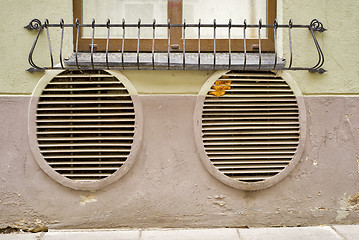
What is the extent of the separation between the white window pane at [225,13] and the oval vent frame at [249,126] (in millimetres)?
477

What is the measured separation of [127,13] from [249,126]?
66.0 inches

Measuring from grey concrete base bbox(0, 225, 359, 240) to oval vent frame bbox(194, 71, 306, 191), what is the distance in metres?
0.43

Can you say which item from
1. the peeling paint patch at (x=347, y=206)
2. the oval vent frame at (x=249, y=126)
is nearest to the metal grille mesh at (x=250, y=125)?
the oval vent frame at (x=249, y=126)

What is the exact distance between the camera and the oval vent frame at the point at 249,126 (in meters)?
2.98

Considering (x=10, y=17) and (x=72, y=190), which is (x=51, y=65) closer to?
(x=10, y=17)

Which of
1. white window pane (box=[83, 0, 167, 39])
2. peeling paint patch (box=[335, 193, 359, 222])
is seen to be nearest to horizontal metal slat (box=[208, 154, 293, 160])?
peeling paint patch (box=[335, 193, 359, 222])

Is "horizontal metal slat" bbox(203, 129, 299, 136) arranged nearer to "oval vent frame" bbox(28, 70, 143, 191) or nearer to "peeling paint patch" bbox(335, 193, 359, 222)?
"oval vent frame" bbox(28, 70, 143, 191)

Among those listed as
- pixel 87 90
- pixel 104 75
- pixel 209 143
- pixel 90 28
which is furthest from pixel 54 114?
pixel 209 143

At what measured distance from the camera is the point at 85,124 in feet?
9.83

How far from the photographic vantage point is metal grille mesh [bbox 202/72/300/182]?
118 inches

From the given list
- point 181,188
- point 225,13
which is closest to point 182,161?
point 181,188

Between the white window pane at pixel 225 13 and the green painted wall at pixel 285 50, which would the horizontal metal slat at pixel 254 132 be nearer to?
the green painted wall at pixel 285 50

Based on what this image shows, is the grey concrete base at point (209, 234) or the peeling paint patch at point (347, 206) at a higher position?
the peeling paint patch at point (347, 206)

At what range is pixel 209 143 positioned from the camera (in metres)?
2.99
